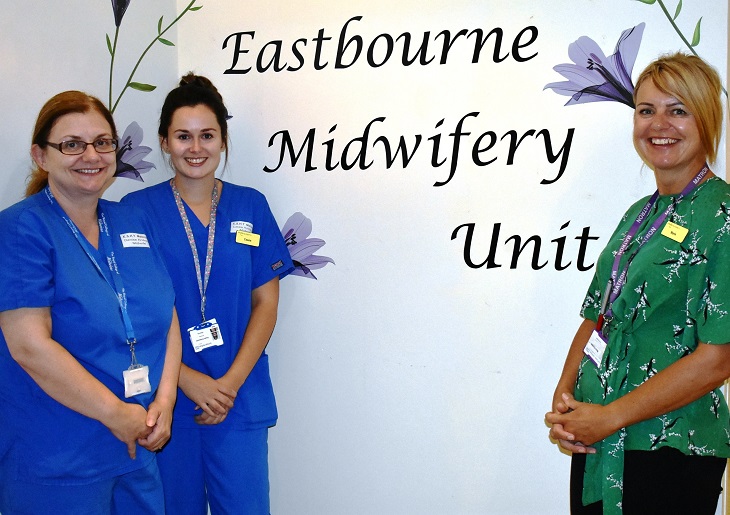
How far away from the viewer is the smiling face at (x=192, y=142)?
2.37 meters

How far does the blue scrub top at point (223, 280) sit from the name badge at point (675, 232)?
1.30m

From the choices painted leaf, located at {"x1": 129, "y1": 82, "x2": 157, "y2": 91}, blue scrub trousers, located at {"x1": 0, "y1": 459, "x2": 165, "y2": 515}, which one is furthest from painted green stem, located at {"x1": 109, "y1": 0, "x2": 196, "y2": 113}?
blue scrub trousers, located at {"x1": 0, "y1": 459, "x2": 165, "y2": 515}

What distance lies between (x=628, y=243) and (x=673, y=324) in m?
0.25

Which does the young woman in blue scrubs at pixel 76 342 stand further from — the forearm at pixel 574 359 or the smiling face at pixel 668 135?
the smiling face at pixel 668 135

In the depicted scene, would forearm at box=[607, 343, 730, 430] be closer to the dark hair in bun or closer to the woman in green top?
the woman in green top

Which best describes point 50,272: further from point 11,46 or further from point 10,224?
point 11,46

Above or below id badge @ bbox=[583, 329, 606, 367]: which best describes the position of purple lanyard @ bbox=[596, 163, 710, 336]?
above

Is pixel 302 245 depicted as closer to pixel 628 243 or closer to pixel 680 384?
pixel 628 243

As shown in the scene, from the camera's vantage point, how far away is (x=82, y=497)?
1831 mm

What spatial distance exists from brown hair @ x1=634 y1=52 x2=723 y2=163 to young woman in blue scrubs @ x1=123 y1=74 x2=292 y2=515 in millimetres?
1358

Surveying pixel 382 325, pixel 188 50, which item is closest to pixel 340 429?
pixel 382 325

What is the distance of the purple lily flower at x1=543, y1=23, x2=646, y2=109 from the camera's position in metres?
2.38

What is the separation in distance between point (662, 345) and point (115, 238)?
142 cm

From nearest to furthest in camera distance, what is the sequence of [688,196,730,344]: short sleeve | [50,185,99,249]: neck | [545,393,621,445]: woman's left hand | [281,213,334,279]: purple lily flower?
[688,196,730,344]: short sleeve
[545,393,621,445]: woman's left hand
[50,185,99,249]: neck
[281,213,334,279]: purple lily flower
